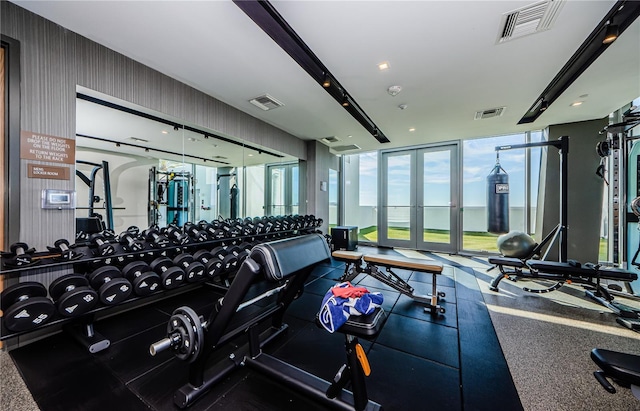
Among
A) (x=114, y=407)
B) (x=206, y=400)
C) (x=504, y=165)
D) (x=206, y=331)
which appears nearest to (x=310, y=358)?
(x=206, y=400)

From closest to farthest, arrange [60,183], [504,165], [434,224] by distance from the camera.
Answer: [60,183] → [504,165] → [434,224]

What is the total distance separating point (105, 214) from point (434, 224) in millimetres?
6515

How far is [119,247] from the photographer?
7.83 feet

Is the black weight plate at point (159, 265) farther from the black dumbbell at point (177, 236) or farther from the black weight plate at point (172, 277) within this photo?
the black dumbbell at point (177, 236)

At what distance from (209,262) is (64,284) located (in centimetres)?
114

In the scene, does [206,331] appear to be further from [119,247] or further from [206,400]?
[119,247]

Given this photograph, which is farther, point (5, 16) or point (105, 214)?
point (105, 214)

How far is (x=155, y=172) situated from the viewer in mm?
3383

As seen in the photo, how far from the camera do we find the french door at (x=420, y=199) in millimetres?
5922

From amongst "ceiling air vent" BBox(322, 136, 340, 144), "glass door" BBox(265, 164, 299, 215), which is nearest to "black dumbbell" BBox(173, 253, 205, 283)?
"glass door" BBox(265, 164, 299, 215)

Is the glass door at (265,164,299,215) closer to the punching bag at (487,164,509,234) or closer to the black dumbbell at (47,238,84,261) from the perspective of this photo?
the black dumbbell at (47,238,84,261)

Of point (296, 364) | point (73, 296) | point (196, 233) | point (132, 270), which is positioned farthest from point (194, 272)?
point (296, 364)

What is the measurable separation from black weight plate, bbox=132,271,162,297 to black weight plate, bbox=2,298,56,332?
495 millimetres

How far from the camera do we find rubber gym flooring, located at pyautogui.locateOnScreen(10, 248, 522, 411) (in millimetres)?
1479
